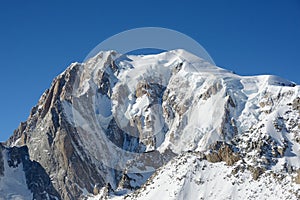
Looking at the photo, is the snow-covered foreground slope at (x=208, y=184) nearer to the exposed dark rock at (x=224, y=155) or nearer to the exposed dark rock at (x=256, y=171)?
the exposed dark rock at (x=256, y=171)

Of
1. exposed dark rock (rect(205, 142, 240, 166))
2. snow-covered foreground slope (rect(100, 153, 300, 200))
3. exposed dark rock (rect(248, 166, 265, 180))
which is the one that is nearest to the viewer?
snow-covered foreground slope (rect(100, 153, 300, 200))

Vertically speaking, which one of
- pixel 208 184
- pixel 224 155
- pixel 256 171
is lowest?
pixel 256 171

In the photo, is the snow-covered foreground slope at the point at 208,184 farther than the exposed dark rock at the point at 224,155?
No

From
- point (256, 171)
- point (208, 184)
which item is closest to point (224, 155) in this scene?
point (208, 184)

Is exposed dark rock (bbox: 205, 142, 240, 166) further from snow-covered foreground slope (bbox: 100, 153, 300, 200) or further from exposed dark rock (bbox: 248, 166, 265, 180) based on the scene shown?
exposed dark rock (bbox: 248, 166, 265, 180)

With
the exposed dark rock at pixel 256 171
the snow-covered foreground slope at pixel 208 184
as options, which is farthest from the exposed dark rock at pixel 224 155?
the exposed dark rock at pixel 256 171

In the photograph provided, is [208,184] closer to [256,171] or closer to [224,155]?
[224,155]

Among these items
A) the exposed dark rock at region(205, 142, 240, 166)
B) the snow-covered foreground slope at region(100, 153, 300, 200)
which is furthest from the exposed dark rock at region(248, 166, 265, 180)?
the exposed dark rock at region(205, 142, 240, 166)

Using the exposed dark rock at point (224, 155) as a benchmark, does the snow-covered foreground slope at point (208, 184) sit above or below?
below

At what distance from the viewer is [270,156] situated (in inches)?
6767

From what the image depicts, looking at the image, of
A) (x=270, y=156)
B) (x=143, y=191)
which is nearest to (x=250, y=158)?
(x=270, y=156)

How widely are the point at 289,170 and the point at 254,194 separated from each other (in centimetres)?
1965

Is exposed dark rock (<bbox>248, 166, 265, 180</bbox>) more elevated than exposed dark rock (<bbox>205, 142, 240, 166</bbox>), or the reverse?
exposed dark rock (<bbox>205, 142, 240, 166</bbox>)

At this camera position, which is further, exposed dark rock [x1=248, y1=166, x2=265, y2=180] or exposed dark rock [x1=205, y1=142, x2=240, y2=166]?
exposed dark rock [x1=205, y1=142, x2=240, y2=166]
